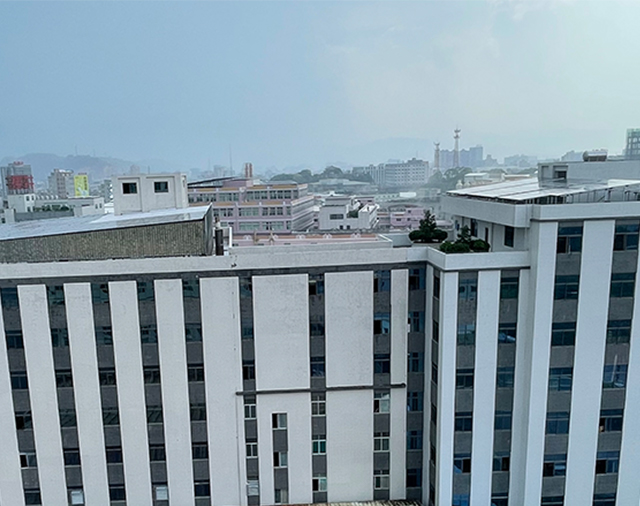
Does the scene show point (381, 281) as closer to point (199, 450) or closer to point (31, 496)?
point (199, 450)

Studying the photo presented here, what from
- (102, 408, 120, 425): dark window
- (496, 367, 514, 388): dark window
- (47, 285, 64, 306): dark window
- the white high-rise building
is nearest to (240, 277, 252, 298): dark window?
the white high-rise building

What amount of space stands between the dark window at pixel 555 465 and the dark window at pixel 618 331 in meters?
4.45

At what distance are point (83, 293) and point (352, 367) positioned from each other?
32.7 ft

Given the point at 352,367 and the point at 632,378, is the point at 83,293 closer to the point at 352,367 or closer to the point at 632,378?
the point at 352,367

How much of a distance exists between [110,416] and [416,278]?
12.4 metres

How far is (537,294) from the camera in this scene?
1428 cm

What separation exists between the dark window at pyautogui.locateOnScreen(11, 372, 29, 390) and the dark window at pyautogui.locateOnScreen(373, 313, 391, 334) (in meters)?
12.8

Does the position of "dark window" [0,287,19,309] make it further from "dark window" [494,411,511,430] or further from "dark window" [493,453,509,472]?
"dark window" [493,453,509,472]

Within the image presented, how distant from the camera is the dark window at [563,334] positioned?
14508 mm

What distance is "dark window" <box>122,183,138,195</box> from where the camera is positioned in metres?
21.5

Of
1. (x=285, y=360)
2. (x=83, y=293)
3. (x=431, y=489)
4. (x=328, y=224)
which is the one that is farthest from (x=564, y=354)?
(x=328, y=224)

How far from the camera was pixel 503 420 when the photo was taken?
50.0 feet

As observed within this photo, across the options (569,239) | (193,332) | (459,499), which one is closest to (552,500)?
(459,499)

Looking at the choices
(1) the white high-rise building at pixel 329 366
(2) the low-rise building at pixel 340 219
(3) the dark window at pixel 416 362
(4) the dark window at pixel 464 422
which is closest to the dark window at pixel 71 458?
(1) the white high-rise building at pixel 329 366
